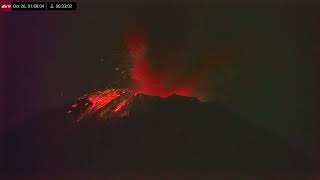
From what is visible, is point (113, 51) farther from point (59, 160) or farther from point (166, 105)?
point (59, 160)

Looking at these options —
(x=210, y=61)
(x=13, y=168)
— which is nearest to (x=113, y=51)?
(x=210, y=61)

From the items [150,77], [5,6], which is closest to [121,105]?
[150,77]
